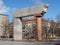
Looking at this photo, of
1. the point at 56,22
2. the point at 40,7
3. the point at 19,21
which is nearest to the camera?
the point at 40,7

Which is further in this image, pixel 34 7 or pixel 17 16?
pixel 17 16

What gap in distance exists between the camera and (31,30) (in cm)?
4850

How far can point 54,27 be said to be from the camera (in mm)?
48906

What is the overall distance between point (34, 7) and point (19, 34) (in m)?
5.12

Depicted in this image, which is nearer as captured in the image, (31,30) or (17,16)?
(17,16)

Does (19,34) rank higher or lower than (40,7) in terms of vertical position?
lower

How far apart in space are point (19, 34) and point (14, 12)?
3.42 meters

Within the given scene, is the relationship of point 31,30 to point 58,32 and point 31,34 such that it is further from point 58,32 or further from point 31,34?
point 58,32

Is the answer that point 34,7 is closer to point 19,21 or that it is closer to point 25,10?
point 25,10

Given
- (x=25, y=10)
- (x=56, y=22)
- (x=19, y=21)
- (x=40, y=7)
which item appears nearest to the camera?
(x=40, y=7)

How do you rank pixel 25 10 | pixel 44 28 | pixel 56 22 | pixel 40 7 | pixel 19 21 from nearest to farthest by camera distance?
pixel 40 7 < pixel 25 10 < pixel 19 21 < pixel 44 28 < pixel 56 22

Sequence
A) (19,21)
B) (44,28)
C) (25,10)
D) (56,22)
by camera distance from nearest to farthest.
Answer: (25,10), (19,21), (44,28), (56,22)

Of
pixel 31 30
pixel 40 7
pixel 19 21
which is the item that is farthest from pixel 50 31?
pixel 40 7

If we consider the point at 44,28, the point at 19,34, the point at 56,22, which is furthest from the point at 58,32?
the point at 19,34
